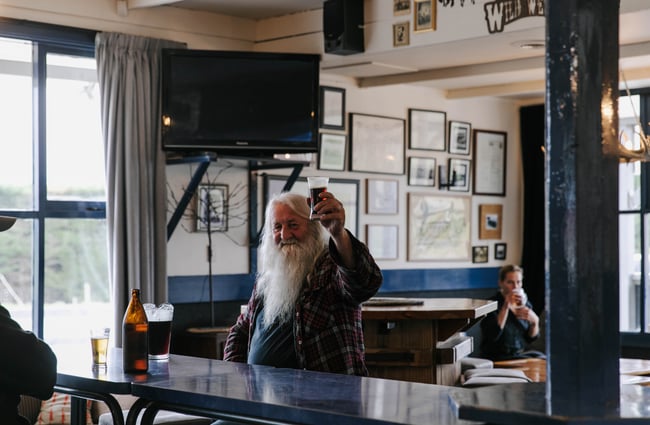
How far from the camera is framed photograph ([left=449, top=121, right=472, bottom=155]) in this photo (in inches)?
333

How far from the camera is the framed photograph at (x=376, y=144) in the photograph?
757 centimetres

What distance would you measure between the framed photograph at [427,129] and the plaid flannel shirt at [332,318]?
14.7ft

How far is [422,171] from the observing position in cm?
819

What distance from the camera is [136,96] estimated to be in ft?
20.1

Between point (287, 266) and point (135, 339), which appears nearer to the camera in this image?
point (135, 339)

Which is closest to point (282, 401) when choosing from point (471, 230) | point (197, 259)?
point (197, 259)

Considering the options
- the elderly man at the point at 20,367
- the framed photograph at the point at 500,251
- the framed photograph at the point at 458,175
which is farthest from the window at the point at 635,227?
the elderly man at the point at 20,367

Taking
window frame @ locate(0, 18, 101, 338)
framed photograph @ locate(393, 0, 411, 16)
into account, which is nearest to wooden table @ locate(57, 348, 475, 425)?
window frame @ locate(0, 18, 101, 338)

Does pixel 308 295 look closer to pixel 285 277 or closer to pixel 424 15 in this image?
pixel 285 277

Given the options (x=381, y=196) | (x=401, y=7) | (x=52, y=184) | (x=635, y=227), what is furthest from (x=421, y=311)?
(x=635, y=227)

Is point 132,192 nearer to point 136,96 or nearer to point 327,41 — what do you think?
point 136,96

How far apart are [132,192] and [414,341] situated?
6.60 ft

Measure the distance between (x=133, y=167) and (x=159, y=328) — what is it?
2.74 metres

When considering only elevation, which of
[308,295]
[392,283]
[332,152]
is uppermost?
[332,152]
